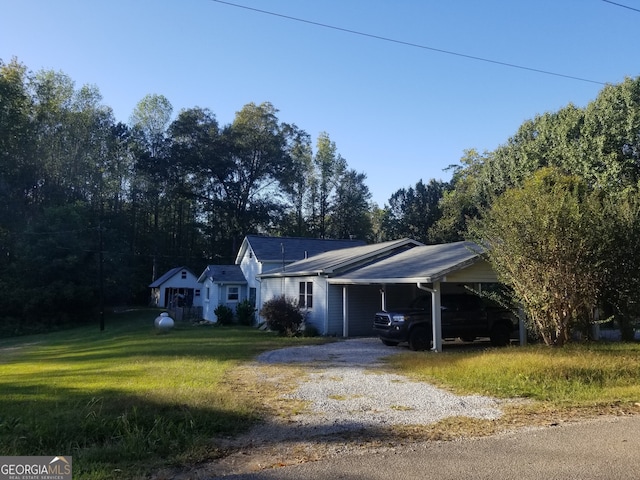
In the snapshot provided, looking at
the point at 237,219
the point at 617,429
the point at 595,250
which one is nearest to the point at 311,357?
the point at 595,250

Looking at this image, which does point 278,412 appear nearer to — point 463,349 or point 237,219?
point 463,349

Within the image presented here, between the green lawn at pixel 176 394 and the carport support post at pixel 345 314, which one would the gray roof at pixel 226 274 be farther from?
the green lawn at pixel 176 394

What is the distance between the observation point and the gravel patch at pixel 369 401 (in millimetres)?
7234

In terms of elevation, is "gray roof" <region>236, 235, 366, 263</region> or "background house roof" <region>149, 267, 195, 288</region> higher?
"gray roof" <region>236, 235, 366, 263</region>

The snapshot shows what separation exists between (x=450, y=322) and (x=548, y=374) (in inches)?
258

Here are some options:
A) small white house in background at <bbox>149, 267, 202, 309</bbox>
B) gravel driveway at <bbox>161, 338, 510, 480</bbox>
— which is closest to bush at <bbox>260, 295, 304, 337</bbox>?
gravel driveway at <bbox>161, 338, 510, 480</bbox>

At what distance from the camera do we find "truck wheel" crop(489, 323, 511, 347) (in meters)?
17.4

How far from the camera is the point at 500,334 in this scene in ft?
57.2

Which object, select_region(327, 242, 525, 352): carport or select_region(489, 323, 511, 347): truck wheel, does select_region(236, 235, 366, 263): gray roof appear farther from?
select_region(489, 323, 511, 347): truck wheel

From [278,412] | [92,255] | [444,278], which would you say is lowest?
[278,412]

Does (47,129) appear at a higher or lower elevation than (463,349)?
higher

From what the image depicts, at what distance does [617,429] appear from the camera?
648cm

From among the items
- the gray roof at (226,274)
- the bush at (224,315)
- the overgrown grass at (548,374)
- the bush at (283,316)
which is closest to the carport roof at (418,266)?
the bush at (283,316)

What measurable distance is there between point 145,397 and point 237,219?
162 feet
